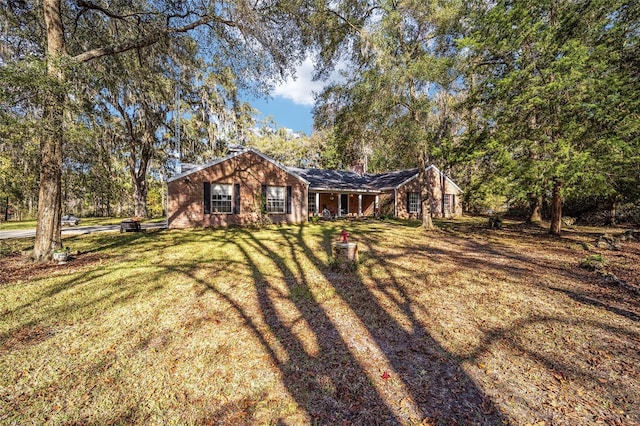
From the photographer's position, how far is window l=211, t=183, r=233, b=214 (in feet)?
50.0

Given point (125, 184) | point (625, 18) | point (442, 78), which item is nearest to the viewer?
point (625, 18)

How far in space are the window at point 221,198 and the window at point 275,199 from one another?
2.35 meters

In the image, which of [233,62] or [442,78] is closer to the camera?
[233,62]

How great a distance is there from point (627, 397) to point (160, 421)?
178 inches

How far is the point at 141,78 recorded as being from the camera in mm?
10250

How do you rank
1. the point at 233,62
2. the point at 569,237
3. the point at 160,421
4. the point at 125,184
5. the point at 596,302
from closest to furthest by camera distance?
the point at 160,421 < the point at 596,302 < the point at 233,62 < the point at 569,237 < the point at 125,184

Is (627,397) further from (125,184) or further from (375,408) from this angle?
(125,184)

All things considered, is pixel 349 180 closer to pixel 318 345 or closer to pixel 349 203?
pixel 349 203

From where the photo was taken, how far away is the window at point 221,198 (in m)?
15.2

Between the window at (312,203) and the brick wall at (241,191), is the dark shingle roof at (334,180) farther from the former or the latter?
the brick wall at (241,191)

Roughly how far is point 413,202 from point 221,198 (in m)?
15.9

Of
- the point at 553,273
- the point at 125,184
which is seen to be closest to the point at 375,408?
the point at 553,273

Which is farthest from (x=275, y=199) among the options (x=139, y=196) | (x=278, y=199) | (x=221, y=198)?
(x=139, y=196)

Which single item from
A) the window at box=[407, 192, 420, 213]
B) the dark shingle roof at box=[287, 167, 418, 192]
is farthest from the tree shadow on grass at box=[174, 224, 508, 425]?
the window at box=[407, 192, 420, 213]
